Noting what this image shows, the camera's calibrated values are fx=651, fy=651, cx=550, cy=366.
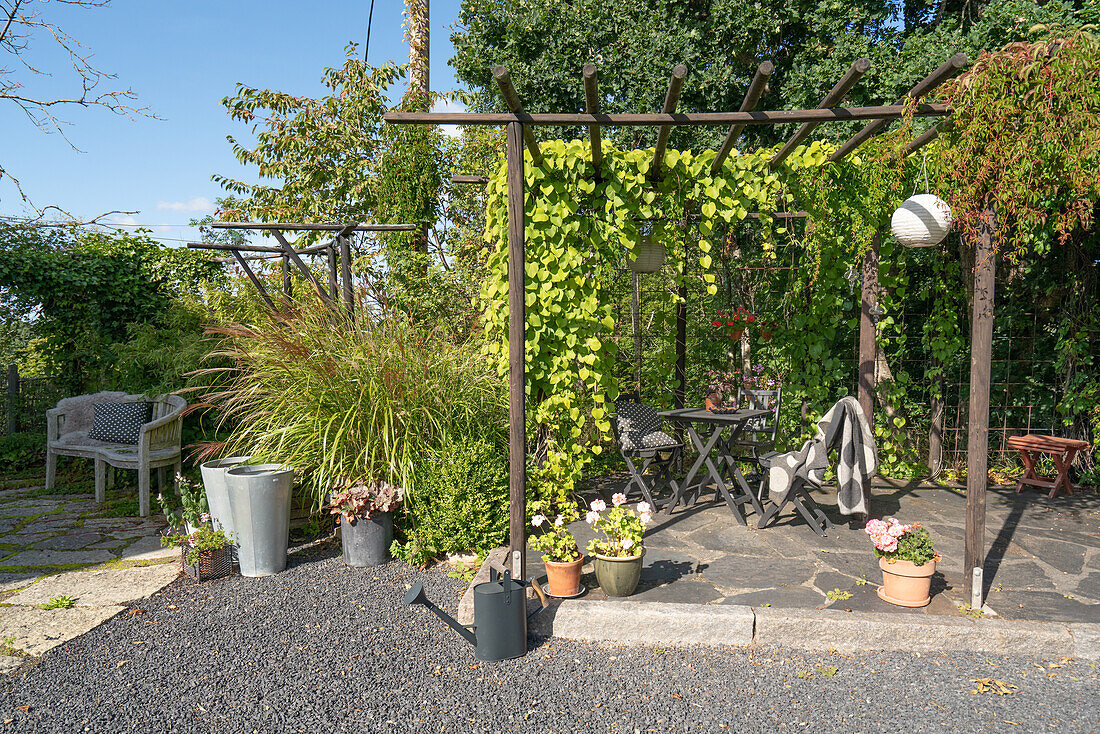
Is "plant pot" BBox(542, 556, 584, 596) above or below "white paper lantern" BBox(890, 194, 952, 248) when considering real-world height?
below

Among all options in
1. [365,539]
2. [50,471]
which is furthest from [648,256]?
[50,471]

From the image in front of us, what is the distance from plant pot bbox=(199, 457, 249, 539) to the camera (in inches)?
159

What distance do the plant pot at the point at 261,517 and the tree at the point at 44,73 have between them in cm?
521

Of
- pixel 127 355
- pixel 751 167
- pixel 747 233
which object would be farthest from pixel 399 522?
pixel 747 233

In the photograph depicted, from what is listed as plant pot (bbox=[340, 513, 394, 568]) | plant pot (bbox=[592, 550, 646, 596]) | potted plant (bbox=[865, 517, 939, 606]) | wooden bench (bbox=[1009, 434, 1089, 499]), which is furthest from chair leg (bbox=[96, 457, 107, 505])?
wooden bench (bbox=[1009, 434, 1089, 499])

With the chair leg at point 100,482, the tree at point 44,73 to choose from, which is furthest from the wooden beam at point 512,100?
the tree at point 44,73

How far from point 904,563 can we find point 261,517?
359 cm

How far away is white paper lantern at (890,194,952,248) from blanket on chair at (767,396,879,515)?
3.56ft

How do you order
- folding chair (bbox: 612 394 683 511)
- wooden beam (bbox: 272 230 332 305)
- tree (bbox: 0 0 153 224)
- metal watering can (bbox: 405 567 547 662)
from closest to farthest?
metal watering can (bbox: 405 567 547 662), folding chair (bbox: 612 394 683 511), wooden beam (bbox: 272 230 332 305), tree (bbox: 0 0 153 224)

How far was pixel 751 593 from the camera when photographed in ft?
11.0

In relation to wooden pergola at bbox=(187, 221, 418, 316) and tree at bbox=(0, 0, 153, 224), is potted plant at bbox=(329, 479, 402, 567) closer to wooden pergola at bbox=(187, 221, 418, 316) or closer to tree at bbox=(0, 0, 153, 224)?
wooden pergola at bbox=(187, 221, 418, 316)

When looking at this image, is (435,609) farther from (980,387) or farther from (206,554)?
(980,387)

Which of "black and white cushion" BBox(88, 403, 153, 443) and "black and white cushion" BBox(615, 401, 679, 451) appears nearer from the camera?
"black and white cushion" BBox(615, 401, 679, 451)

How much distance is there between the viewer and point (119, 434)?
238 inches
